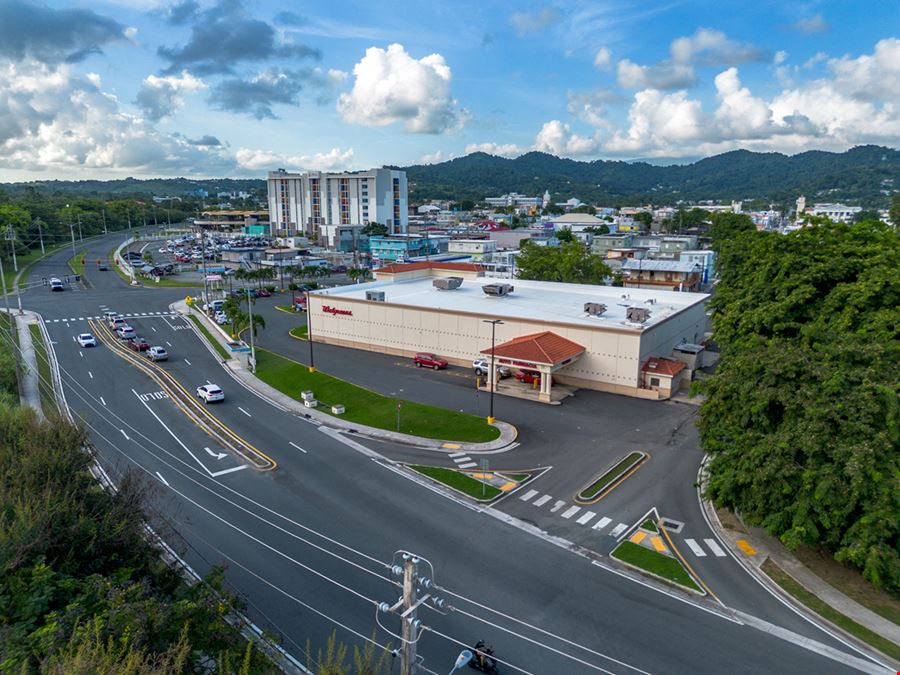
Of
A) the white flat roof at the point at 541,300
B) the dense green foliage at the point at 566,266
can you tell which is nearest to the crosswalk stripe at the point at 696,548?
the white flat roof at the point at 541,300

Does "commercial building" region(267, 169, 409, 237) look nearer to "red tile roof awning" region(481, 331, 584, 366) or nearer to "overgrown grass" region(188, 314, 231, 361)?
"overgrown grass" region(188, 314, 231, 361)

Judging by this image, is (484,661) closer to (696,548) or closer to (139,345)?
(696,548)

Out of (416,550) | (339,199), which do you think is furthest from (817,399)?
(339,199)

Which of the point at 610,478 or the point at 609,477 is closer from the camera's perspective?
the point at 610,478

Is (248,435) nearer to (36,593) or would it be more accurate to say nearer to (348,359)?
(348,359)

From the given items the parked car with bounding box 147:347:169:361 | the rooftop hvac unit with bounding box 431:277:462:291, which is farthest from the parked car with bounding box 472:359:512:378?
the parked car with bounding box 147:347:169:361

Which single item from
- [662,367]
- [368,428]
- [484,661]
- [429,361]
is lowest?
[368,428]
